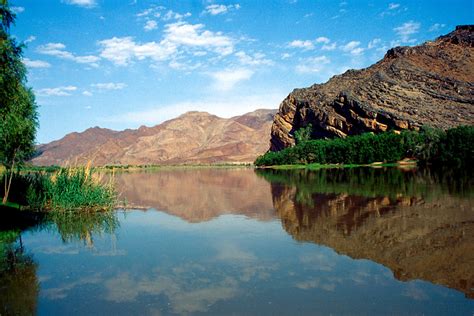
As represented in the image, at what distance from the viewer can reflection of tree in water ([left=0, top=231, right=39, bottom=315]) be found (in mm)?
7680

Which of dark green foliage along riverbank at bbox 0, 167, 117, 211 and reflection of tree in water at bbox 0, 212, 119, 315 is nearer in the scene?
reflection of tree in water at bbox 0, 212, 119, 315

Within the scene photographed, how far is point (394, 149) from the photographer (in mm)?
90125

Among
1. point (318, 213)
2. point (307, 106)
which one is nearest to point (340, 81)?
point (307, 106)

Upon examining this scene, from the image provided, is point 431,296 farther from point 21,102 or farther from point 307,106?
point 307,106

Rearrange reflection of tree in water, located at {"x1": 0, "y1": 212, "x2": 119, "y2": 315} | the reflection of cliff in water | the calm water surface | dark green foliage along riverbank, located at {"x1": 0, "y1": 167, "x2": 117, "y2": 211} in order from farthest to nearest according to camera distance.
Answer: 1. dark green foliage along riverbank, located at {"x1": 0, "y1": 167, "x2": 117, "y2": 211}
2. the reflection of cliff in water
3. reflection of tree in water, located at {"x1": 0, "y1": 212, "x2": 119, "y2": 315}
4. the calm water surface

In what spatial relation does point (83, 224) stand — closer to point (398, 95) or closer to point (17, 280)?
point (17, 280)

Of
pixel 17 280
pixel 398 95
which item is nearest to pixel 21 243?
pixel 17 280

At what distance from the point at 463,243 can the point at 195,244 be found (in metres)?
8.00

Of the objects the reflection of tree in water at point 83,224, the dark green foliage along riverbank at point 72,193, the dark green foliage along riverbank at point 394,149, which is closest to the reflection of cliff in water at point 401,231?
the reflection of tree in water at point 83,224

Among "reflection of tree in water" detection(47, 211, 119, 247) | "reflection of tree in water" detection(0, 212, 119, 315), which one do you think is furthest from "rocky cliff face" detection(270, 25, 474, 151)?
"reflection of tree in water" detection(0, 212, 119, 315)

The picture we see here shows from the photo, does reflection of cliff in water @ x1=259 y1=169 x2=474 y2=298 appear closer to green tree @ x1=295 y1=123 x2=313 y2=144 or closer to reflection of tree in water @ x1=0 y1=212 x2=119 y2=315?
reflection of tree in water @ x1=0 y1=212 x2=119 y2=315

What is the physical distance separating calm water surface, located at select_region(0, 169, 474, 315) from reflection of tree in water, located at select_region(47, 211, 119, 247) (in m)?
0.08

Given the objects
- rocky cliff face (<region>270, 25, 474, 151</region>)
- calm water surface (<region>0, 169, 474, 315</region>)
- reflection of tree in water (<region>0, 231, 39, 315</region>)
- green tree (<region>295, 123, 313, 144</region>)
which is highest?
rocky cliff face (<region>270, 25, 474, 151</region>)

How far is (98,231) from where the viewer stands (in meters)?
15.7
